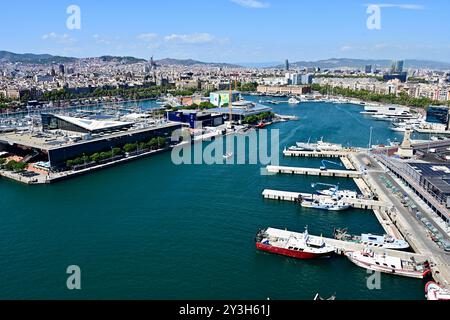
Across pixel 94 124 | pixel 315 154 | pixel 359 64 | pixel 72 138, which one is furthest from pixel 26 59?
pixel 315 154

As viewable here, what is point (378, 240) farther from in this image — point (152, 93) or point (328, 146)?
point (152, 93)

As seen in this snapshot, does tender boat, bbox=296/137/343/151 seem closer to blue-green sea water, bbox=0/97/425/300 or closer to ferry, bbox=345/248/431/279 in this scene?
blue-green sea water, bbox=0/97/425/300

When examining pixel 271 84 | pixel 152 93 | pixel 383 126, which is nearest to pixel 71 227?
pixel 383 126

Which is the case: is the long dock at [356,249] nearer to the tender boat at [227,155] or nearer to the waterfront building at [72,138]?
the tender boat at [227,155]

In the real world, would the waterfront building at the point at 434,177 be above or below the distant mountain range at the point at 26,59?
below

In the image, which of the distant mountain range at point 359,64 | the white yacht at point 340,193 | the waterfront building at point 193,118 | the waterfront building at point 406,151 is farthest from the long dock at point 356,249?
the distant mountain range at point 359,64

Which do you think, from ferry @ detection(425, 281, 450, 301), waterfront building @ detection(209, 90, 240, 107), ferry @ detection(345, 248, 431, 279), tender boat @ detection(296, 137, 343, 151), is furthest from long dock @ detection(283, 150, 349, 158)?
waterfront building @ detection(209, 90, 240, 107)
